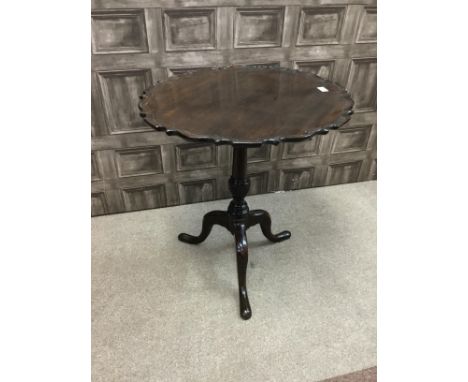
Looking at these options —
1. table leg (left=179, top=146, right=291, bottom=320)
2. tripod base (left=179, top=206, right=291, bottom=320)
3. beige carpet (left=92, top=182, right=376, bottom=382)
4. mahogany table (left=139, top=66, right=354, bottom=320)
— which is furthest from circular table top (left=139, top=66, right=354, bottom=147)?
beige carpet (left=92, top=182, right=376, bottom=382)

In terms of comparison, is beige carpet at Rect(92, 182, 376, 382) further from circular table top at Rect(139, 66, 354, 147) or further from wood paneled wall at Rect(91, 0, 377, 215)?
circular table top at Rect(139, 66, 354, 147)

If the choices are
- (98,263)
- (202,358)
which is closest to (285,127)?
(202,358)

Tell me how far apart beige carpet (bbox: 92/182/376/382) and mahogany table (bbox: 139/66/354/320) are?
161 mm

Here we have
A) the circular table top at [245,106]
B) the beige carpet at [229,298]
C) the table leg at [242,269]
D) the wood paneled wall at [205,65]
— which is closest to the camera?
the circular table top at [245,106]

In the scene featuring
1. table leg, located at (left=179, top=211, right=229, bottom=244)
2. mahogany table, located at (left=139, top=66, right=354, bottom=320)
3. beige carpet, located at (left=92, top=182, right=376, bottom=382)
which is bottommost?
beige carpet, located at (left=92, top=182, right=376, bottom=382)

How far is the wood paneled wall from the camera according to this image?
1614 mm

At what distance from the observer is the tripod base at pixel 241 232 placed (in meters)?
1.54

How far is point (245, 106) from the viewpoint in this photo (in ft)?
4.13

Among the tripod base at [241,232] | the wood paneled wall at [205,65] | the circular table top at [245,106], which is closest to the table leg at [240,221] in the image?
the tripod base at [241,232]

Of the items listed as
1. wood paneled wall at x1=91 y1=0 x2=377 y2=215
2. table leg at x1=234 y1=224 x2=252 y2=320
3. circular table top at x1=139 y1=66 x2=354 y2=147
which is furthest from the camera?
wood paneled wall at x1=91 y1=0 x2=377 y2=215

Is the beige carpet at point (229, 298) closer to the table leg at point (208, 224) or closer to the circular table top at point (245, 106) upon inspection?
the table leg at point (208, 224)

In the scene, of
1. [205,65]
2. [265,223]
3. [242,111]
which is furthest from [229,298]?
[205,65]

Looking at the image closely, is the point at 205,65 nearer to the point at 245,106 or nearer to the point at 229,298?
the point at 245,106

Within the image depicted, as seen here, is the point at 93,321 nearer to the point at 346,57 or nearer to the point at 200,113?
the point at 200,113
